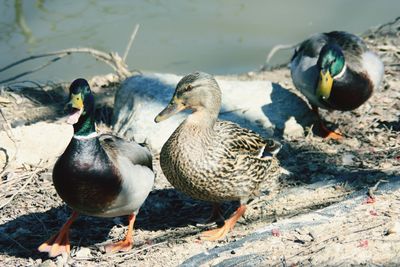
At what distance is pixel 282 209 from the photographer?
5430 mm

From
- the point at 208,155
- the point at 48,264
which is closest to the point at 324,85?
the point at 208,155

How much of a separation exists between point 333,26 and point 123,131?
176 inches

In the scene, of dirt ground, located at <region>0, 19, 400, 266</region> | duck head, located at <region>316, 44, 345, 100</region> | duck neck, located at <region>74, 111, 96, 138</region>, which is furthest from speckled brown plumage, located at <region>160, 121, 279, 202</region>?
duck head, located at <region>316, 44, 345, 100</region>

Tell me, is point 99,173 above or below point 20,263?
above

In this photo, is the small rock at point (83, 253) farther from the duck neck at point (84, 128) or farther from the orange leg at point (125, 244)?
the duck neck at point (84, 128)

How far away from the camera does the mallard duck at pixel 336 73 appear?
7.07 m

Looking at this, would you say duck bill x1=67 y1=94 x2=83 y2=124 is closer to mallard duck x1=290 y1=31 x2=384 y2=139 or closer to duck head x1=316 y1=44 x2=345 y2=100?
mallard duck x1=290 y1=31 x2=384 y2=139

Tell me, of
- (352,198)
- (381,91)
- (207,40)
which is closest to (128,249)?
(352,198)

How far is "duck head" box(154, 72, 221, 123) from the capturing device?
5.29 meters

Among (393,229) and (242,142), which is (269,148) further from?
(393,229)

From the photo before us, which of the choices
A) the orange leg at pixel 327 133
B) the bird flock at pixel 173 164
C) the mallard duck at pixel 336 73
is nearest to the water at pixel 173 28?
the mallard duck at pixel 336 73

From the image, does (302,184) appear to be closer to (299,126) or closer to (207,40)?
(299,126)

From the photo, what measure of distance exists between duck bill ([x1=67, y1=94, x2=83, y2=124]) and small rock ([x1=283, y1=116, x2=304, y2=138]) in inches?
99.1

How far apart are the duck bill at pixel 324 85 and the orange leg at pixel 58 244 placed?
2.77 metres
